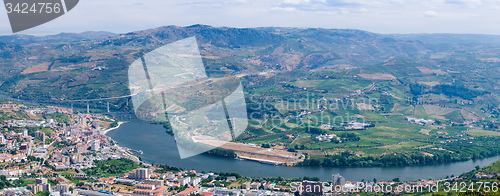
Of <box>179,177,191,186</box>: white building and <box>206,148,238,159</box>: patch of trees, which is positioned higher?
<box>179,177,191,186</box>: white building

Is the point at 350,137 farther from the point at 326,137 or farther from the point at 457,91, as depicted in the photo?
the point at 457,91

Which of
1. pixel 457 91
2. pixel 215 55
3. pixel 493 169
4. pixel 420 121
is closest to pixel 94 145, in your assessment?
pixel 493 169

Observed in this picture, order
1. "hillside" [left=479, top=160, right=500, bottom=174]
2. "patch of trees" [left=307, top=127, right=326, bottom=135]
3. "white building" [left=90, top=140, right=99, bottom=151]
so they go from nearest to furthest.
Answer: "hillside" [left=479, top=160, right=500, bottom=174], "white building" [left=90, top=140, right=99, bottom=151], "patch of trees" [left=307, top=127, right=326, bottom=135]

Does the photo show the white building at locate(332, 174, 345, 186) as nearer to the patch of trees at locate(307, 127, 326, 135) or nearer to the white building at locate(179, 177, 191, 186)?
the white building at locate(179, 177, 191, 186)

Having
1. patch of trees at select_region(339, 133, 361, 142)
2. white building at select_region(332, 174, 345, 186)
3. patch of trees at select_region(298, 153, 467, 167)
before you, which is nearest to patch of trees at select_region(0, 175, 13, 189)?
white building at select_region(332, 174, 345, 186)

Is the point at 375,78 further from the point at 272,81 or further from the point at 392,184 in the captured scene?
the point at 392,184

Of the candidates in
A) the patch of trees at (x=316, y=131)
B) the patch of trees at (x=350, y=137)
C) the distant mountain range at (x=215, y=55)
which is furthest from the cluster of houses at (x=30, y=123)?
the patch of trees at (x=350, y=137)

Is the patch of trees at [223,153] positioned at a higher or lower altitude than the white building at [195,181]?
lower

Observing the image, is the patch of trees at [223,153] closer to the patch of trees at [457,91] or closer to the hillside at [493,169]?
the hillside at [493,169]

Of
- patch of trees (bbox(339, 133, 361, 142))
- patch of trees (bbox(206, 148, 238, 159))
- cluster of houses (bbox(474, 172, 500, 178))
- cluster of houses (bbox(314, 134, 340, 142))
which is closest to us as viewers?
cluster of houses (bbox(474, 172, 500, 178))
